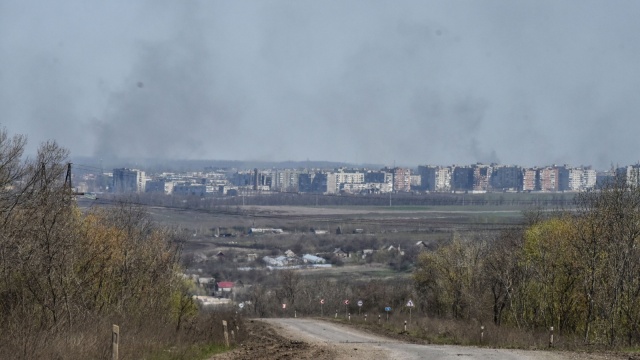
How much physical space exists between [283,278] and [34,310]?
245 feet

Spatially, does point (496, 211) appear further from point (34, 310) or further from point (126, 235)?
point (34, 310)

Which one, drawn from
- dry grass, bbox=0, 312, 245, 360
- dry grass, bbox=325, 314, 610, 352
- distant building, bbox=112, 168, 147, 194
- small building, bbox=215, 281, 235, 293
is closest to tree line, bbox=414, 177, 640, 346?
dry grass, bbox=325, 314, 610, 352

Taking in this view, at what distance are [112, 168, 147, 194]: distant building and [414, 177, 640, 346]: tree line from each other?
11339cm

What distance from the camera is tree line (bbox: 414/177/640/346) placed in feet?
126

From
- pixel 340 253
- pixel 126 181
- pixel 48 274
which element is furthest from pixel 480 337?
pixel 126 181

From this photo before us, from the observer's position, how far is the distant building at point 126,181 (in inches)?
6905

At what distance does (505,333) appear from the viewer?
33000 mm

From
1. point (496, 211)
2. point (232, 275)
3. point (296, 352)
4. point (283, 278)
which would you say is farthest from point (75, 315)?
point (496, 211)

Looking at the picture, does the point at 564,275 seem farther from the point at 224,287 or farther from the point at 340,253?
the point at 340,253

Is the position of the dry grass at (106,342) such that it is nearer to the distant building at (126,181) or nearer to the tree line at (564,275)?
the tree line at (564,275)

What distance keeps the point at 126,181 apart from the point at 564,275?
149599mm

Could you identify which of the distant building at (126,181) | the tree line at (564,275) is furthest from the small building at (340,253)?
the tree line at (564,275)

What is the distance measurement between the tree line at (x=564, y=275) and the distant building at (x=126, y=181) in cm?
11339

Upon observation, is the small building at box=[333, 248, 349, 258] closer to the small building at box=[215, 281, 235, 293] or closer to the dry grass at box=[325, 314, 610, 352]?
the small building at box=[215, 281, 235, 293]
